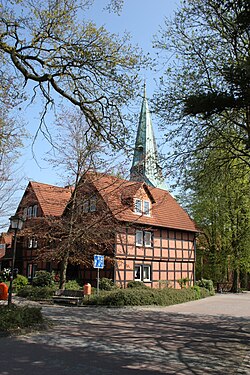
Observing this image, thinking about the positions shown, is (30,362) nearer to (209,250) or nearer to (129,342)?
(129,342)

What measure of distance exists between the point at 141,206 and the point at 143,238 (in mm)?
2311

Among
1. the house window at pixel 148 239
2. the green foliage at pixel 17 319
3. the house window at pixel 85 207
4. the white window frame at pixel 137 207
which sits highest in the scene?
the white window frame at pixel 137 207

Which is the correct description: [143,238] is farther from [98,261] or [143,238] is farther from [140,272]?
[98,261]

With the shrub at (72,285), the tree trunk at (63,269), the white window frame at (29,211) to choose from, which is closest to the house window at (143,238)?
the shrub at (72,285)

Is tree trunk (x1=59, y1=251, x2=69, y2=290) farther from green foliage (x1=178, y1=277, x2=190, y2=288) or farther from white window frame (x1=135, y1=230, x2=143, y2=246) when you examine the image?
green foliage (x1=178, y1=277, x2=190, y2=288)

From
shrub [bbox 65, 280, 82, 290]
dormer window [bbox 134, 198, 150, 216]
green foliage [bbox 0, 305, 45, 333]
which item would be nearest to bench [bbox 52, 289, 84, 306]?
shrub [bbox 65, 280, 82, 290]

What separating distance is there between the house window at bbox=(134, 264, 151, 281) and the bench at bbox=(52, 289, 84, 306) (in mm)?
7174

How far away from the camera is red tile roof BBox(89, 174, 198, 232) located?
24938 millimetres

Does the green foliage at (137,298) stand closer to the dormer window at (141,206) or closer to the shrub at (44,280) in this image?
the shrub at (44,280)

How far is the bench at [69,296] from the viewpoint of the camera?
21766mm

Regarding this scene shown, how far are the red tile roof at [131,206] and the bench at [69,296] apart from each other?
5.21 metres

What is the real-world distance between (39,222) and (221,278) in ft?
75.8

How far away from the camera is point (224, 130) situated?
14.6m

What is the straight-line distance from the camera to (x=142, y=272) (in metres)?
29.4
